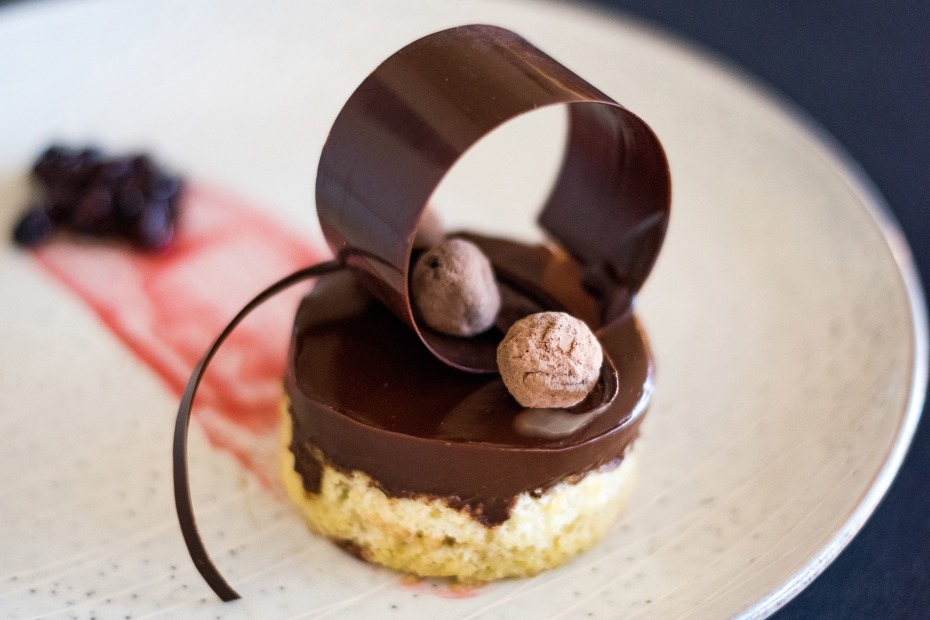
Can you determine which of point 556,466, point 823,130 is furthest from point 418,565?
point 823,130

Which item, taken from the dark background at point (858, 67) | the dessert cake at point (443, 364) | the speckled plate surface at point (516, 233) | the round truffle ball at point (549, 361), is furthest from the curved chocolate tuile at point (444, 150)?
the dark background at point (858, 67)

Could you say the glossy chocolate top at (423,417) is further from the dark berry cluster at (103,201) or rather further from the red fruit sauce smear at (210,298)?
the dark berry cluster at (103,201)

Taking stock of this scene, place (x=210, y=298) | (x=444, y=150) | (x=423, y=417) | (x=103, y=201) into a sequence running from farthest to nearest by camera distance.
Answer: (x=103, y=201)
(x=210, y=298)
(x=423, y=417)
(x=444, y=150)

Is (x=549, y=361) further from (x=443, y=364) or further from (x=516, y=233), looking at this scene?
(x=516, y=233)

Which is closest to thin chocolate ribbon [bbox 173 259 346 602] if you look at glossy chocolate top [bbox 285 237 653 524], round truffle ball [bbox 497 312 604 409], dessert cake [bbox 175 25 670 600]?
dessert cake [bbox 175 25 670 600]

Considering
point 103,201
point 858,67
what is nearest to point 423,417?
point 103,201

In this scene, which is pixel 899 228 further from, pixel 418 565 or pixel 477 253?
pixel 418 565
